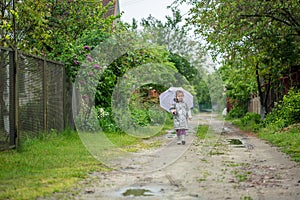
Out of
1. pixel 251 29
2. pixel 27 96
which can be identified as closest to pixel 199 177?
pixel 27 96

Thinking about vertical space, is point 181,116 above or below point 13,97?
below

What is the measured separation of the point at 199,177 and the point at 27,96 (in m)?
4.76

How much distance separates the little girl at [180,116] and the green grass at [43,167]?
2.71m

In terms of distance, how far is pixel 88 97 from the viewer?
14.0 meters

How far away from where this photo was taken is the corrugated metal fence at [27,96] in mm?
8977

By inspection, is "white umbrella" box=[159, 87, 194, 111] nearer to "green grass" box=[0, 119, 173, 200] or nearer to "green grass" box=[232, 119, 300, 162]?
"green grass" box=[232, 119, 300, 162]

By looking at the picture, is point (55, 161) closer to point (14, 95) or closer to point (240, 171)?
point (14, 95)

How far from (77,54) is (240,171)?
7.48 meters

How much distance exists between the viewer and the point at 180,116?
12.2 meters

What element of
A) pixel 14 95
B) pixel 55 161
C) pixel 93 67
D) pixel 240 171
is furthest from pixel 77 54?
pixel 240 171

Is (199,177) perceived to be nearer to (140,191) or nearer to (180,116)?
(140,191)

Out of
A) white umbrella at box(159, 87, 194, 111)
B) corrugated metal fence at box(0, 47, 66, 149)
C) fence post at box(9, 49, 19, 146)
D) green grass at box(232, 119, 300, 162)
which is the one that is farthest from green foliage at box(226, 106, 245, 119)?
fence post at box(9, 49, 19, 146)

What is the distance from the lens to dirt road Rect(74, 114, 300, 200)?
5523 mm

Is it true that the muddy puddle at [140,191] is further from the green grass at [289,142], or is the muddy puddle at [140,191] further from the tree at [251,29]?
the tree at [251,29]
